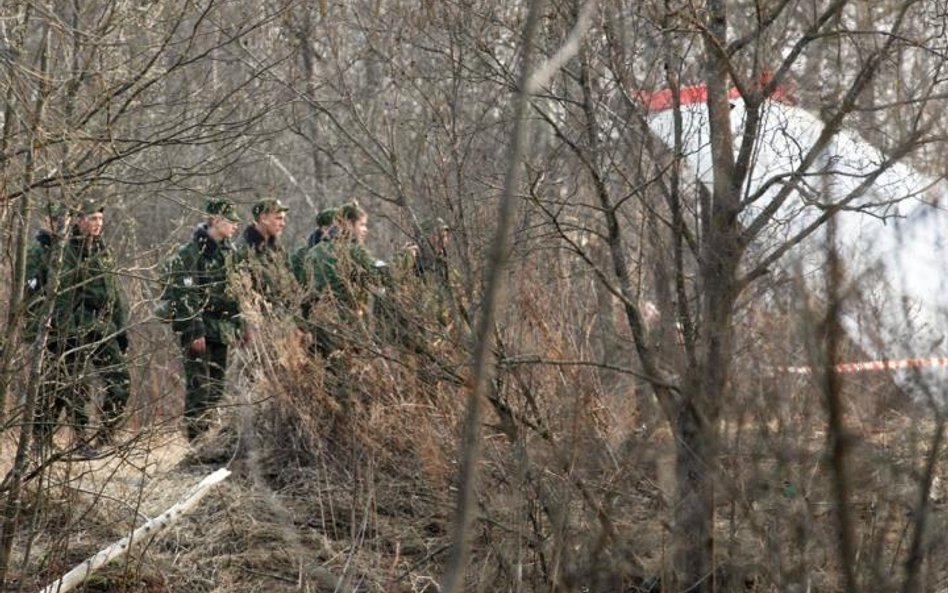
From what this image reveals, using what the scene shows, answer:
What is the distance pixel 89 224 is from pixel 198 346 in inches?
112

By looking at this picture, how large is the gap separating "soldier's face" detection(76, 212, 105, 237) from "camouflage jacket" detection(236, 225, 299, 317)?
4.64ft

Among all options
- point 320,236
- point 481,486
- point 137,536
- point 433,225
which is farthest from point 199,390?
point 481,486

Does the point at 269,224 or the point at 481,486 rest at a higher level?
the point at 269,224

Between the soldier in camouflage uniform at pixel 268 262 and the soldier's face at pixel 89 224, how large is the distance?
135 cm

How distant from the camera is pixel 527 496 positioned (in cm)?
653

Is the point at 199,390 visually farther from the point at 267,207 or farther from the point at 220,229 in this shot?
the point at 267,207

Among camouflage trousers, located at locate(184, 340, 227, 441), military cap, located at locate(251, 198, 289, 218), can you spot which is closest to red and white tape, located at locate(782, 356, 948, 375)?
camouflage trousers, located at locate(184, 340, 227, 441)

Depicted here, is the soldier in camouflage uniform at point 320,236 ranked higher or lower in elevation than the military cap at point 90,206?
higher

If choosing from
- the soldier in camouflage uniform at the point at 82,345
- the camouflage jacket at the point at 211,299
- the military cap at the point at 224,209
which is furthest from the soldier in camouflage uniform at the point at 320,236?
the soldier in camouflage uniform at the point at 82,345

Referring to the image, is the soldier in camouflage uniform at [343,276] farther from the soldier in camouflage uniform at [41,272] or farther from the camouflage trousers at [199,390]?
the soldier in camouflage uniform at [41,272]

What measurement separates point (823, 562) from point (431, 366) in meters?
3.33

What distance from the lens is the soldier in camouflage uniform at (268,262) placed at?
30.8ft

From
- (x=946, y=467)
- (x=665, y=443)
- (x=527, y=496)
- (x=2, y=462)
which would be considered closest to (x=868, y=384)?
(x=946, y=467)

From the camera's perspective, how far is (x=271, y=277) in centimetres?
948
